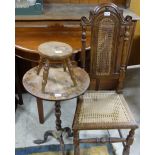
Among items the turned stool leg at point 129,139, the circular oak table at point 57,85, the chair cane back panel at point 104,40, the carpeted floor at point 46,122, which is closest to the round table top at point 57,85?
the circular oak table at point 57,85

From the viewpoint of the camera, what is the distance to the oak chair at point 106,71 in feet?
4.97

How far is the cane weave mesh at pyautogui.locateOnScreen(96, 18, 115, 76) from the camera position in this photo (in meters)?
1.56

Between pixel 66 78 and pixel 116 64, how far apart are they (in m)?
0.44

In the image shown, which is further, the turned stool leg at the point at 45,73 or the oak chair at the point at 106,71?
the oak chair at the point at 106,71

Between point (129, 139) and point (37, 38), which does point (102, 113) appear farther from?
point (37, 38)

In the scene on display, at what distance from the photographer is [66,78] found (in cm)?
150

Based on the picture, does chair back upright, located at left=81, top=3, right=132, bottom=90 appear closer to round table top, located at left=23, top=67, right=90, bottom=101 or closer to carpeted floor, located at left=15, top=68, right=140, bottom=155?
round table top, located at left=23, top=67, right=90, bottom=101

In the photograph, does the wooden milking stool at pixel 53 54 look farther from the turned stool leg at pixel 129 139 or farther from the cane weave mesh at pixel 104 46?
the turned stool leg at pixel 129 139

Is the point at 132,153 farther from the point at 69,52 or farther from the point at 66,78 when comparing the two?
the point at 69,52

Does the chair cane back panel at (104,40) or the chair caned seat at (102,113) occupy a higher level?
the chair cane back panel at (104,40)

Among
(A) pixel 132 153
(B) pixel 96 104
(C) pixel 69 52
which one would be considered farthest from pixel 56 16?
(A) pixel 132 153

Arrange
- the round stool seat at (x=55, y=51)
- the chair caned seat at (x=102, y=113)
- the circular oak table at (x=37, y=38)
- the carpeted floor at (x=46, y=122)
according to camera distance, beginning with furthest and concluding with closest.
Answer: the carpeted floor at (x=46, y=122) < the circular oak table at (x=37, y=38) < the chair caned seat at (x=102, y=113) < the round stool seat at (x=55, y=51)

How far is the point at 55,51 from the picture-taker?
134 centimetres

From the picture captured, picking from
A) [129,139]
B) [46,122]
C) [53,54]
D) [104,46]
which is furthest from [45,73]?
[46,122]
